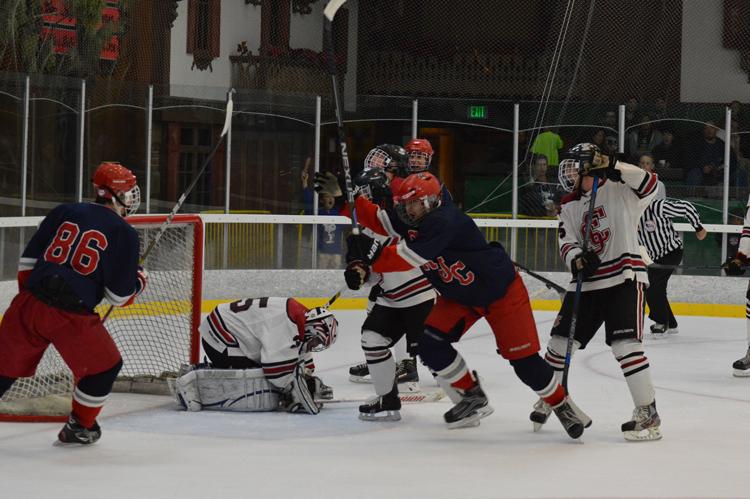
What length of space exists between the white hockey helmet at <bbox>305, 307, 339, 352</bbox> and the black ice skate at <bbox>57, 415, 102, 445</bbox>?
3.59ft

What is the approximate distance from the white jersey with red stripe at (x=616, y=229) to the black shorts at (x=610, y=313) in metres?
0.04

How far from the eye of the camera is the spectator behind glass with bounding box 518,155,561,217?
10.4 m

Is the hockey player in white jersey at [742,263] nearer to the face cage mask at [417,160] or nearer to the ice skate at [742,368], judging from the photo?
the ice skate at [742,368]

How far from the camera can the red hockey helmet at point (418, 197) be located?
16.1ft

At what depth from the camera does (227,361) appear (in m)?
5.51

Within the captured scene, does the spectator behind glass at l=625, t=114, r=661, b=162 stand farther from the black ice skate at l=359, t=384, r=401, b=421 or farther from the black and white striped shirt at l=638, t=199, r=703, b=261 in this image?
the black ice skate at l=359, t=384, r=401, b=421

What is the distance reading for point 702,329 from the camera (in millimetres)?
8898

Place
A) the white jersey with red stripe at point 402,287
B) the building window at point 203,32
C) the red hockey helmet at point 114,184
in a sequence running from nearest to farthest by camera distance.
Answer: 1. the red hockey helmet at point 114,184
2. the white jersey with red stripe at point 402,287
3. the building window at point 203,32

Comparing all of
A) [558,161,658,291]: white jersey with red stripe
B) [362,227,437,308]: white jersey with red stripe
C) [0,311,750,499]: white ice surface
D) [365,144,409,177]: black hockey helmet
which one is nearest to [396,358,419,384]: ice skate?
[0,311,750,499]: white ice surface

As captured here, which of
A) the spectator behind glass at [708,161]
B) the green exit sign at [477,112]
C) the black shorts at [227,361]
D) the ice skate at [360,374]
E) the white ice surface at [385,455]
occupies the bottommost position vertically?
the white ice surface at [385,455]

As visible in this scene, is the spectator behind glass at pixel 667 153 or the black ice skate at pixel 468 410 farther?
the spectator behind glass at pixel 667 153

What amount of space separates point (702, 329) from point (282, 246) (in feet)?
10.9

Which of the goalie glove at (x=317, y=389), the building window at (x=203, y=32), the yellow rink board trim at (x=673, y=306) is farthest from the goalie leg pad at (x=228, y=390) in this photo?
the building window at (x=203, y=32)

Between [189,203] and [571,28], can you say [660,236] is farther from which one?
[571,28]
